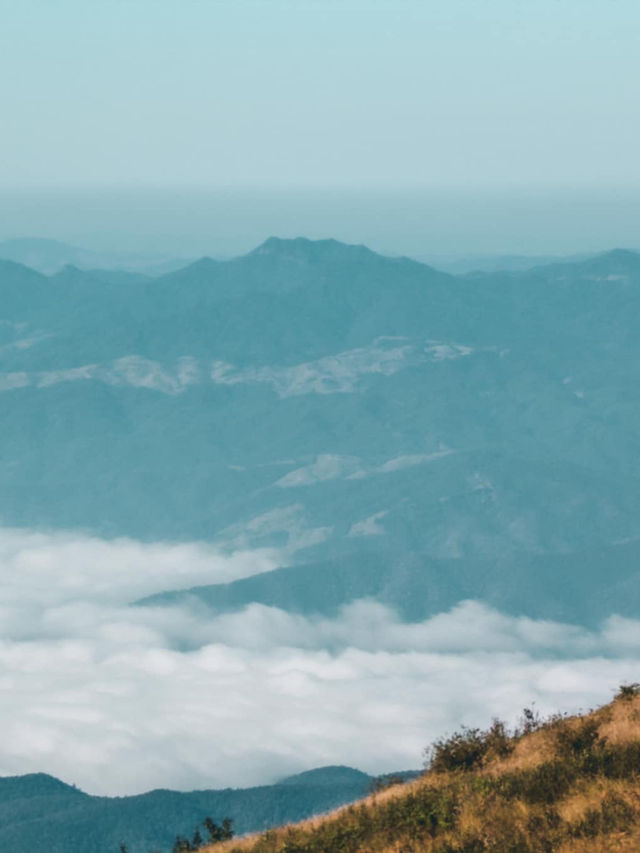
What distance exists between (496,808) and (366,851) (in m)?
3.67

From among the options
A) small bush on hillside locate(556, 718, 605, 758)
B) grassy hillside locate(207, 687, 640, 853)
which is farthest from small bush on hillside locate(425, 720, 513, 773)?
small bush on hillside locate(556, 718, 605, 758)

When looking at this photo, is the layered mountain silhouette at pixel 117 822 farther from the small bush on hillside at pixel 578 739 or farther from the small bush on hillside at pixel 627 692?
the small bush on hillside at pixel 578 739

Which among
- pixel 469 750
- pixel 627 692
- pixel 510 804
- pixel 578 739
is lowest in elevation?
pixel 469 750

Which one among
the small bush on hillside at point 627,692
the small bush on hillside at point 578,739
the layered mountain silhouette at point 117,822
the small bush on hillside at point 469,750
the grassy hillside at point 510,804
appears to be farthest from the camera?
the layered mountain silhouette at point 117,822

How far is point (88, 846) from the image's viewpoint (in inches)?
7111

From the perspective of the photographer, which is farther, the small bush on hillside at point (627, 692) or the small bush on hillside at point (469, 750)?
the small bush on hillside at point (627, 692)

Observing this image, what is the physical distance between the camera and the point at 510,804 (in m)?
31.6

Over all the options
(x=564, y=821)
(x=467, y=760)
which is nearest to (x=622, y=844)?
(x=564, y=821)

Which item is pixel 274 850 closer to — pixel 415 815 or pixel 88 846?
pixel 415 815

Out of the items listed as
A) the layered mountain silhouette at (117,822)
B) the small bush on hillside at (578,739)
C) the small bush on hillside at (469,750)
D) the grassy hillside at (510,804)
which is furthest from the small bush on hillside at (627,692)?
the layered mountain silhouette at (117,822)

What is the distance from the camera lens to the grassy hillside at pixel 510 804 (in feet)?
95.3

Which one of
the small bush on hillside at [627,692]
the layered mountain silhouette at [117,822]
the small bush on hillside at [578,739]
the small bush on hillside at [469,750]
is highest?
the small bush on hillside at [627,692]

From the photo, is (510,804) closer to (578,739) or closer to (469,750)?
(578,739)

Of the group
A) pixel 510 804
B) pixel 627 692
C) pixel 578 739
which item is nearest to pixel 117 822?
pixel 627 692
